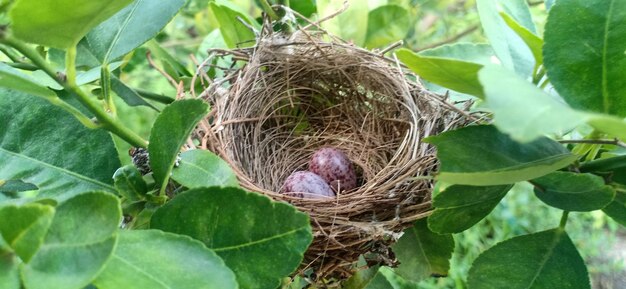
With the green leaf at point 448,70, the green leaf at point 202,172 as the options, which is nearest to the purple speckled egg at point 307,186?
the green leaf at point 202,172

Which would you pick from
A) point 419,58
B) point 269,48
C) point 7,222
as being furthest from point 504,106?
point 269,48

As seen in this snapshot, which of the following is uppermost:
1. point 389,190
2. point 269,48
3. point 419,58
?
point 419,58

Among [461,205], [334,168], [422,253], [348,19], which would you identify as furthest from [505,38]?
[334,168]

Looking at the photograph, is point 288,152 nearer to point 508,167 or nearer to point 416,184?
point 416,184

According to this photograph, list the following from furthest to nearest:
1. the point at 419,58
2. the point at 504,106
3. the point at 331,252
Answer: the point at 331,252
the point at 419,58
the point at 504,106

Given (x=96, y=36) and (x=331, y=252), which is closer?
(x=96, y=36)

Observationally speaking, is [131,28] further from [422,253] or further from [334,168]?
[334,168]

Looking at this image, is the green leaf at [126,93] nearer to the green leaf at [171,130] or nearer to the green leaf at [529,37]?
the green leaf at [171,130]
